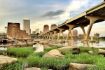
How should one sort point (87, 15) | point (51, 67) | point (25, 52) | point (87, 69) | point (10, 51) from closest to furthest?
point (87, 69), point (51, 67), point (25, 52), point (10, 51), point (87, 15)

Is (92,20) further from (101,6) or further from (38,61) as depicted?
(38,61)

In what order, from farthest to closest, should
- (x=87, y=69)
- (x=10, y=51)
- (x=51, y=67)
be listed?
(x=10, y=51) → (x=51, y=67) → (x=87, y=69)

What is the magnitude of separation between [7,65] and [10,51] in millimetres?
11043

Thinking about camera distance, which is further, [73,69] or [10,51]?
[10,51]

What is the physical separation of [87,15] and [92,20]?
952 mm

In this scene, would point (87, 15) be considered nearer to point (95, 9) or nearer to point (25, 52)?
point (95, 9)

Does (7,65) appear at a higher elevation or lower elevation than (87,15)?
lower

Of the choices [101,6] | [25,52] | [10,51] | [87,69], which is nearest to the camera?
[87,69]

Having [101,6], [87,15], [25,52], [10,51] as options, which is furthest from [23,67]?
[87,15]

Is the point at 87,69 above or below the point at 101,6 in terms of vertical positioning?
below

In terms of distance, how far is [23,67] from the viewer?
11578 mm

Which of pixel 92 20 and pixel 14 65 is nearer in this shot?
pixel 14 65

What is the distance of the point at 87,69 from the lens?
10.5 m

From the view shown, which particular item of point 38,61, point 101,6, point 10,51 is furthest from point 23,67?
point 101,6
